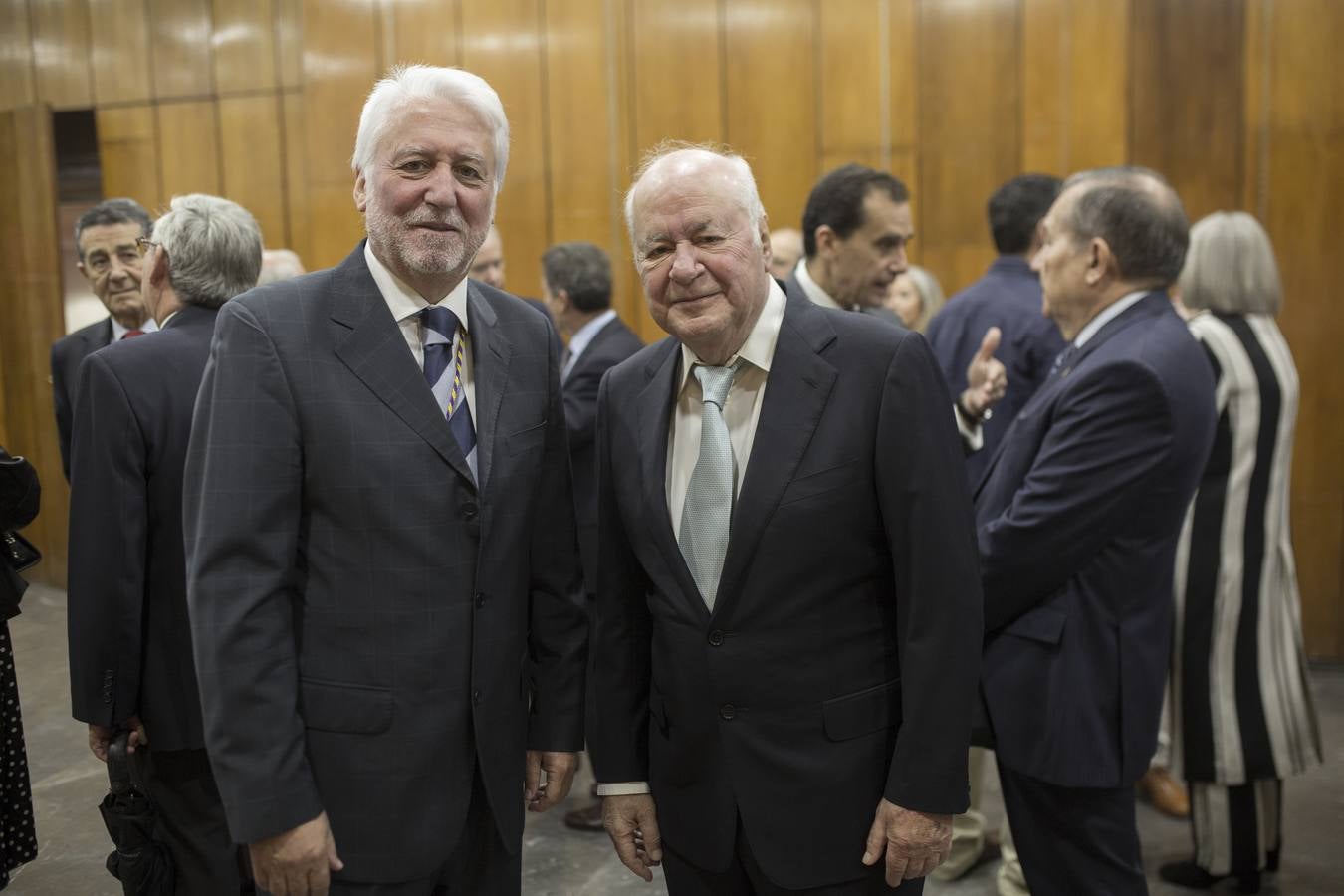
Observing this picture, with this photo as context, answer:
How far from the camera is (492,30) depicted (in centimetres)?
608

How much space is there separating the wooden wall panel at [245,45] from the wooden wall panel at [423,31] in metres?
0.77

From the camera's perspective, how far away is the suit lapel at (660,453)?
1796mm

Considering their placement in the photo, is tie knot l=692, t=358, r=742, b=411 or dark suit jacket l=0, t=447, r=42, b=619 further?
dark suit jacket l=0, t=447, r=42, b=619

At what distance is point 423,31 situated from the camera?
6.19m

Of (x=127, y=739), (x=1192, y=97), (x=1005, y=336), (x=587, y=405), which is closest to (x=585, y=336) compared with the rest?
(x=587, y=405)

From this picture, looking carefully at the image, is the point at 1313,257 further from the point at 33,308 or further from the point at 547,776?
the point at 33,308

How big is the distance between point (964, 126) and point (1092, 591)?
3.70 m

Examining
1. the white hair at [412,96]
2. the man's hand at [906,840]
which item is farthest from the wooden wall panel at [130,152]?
the man's hand at [906,840]

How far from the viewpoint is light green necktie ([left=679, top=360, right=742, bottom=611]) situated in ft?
5.90

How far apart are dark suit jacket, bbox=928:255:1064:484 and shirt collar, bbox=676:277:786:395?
1839 millimetres

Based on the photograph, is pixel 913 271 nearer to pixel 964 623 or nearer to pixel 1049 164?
pixel 1049 164

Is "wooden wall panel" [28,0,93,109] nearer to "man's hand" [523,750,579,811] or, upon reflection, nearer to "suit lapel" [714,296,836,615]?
"man's hand" [523,750,579,811]

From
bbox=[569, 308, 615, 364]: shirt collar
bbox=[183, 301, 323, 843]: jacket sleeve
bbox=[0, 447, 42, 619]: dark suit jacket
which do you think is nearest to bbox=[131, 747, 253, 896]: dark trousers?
bbox=[0, 447, 42, 619]: dark suit jacket

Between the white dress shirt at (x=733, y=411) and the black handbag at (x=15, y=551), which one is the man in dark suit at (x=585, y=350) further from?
the white dress shirt at (x=733, y=411)
